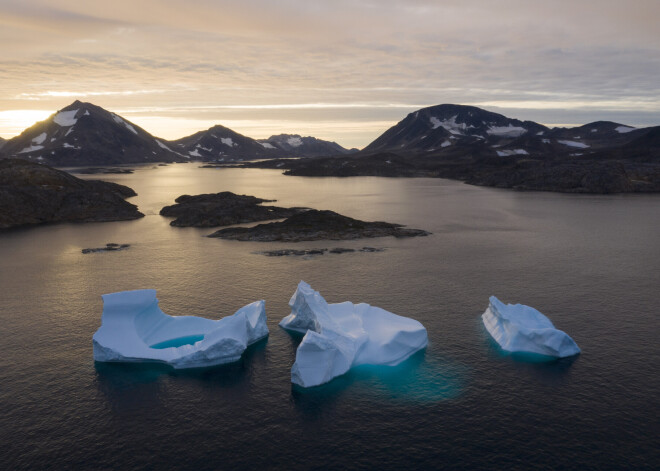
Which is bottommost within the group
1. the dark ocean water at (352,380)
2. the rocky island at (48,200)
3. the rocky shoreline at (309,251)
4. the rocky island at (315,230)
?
the dark ocean water at (352,380)

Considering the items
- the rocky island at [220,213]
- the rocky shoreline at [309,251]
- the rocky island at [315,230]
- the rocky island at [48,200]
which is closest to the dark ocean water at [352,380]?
the rocky shoreline at [309,251]

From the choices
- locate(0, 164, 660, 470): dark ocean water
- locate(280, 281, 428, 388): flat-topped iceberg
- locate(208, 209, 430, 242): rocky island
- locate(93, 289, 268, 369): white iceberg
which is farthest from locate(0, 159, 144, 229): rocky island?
locate(280, 281, 428, 388): flat-topped iceberg

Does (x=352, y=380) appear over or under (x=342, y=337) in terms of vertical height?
under

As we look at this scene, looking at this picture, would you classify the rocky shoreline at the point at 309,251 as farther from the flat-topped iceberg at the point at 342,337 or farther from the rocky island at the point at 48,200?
the rocky island at the point at 48,200

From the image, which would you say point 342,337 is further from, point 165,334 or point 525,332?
point 165,334

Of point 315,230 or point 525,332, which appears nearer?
point 525,332

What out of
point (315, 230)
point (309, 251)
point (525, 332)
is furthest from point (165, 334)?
point (315, 230)
